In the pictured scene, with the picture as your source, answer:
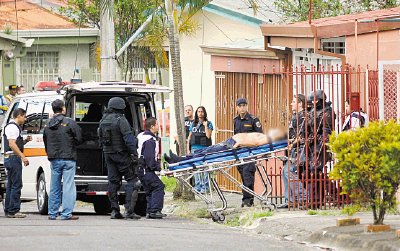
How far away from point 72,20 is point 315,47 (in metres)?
23.4

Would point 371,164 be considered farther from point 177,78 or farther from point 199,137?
point 199,137

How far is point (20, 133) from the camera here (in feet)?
59.3

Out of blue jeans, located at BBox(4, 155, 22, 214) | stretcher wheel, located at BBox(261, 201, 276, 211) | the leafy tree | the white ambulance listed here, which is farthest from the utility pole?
the leafy tree

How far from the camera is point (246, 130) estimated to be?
18953mm

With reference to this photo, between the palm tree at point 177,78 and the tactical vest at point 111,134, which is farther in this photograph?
the palm tree at point 177,78

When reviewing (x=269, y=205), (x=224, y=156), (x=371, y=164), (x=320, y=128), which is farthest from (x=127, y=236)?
(x=320, y=128)

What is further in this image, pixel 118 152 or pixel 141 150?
pixel 141 150

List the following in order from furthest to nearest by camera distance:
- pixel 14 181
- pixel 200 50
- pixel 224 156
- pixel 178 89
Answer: pixel 200 50 < pixel 178 89 < pixel 14 181 < pixel 224 156

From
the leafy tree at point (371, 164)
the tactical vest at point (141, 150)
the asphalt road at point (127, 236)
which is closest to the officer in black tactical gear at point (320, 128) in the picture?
the asphalt road at point (127, 236)

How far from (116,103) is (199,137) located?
4.54 metres


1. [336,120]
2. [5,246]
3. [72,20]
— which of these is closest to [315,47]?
[336,120]

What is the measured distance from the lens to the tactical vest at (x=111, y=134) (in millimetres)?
17625

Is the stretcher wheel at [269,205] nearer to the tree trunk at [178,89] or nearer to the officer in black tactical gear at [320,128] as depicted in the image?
the officer in black tactical gear at [320,128]

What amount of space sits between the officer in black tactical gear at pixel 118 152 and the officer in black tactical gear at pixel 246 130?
1966mm
